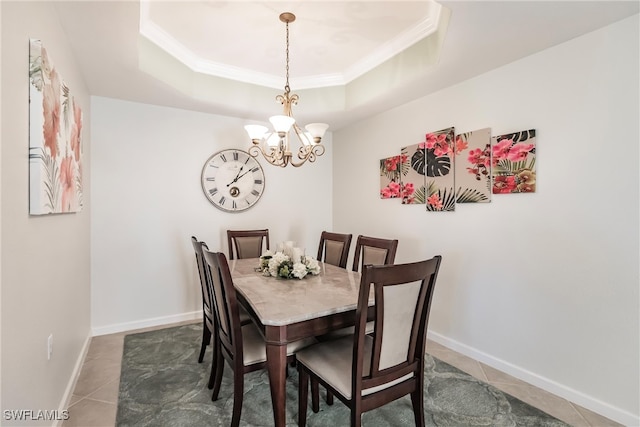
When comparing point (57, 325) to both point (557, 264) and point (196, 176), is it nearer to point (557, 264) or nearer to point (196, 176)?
point (196, 176)

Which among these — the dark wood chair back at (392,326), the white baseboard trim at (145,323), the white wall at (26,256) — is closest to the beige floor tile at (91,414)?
the white wall at (26,256)

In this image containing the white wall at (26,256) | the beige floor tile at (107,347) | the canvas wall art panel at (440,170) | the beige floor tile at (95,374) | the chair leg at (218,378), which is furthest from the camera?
the canvas wall art panel at (440,170)

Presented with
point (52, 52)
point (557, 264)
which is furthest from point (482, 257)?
point (52, 52)

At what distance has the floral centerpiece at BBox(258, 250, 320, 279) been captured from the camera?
224 cm

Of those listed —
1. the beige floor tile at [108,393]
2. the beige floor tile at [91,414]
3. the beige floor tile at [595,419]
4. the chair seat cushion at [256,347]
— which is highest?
the chair seat cushion at [256,347]

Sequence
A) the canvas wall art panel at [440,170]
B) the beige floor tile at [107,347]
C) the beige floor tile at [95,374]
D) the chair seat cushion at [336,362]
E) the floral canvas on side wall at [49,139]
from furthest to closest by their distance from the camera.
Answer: the canvas wall art panel at [440,170] < the beige floor tile at [107,347] < the beige floor tile at [95,374] < the chair seat cushion at [336,362] < the floral canvas on side wall at [49,139]

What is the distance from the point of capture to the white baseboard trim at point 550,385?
1.88 meters

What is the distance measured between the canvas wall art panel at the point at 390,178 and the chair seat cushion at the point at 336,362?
1922 millimetres

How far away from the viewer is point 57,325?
186cm

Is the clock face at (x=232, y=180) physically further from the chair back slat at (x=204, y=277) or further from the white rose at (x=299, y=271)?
the white rose at (x=299, y=271)

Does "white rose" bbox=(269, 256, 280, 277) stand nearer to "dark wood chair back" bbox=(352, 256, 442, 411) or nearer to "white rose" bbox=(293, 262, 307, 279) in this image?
"white rose" bbox=(293, 262, 307, 279)

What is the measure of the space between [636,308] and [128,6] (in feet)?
10.9

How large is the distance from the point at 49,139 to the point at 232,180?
232cm

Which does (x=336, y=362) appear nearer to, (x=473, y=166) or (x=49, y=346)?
(x=49, y=346)
